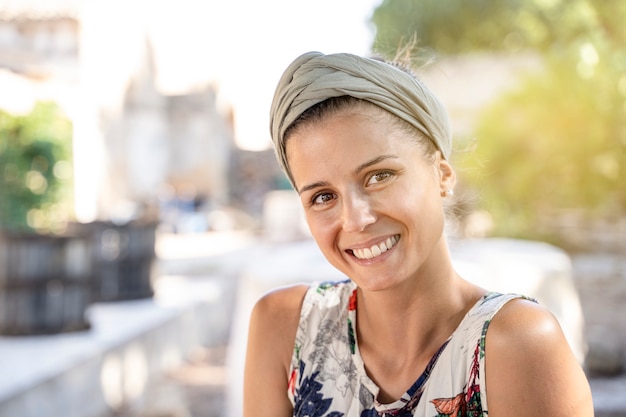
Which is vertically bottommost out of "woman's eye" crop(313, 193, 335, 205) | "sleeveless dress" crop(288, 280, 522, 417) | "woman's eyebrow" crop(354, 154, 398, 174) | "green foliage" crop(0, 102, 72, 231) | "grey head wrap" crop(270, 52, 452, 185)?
"sleeveless dress" crop(288, 280, 522, 417)

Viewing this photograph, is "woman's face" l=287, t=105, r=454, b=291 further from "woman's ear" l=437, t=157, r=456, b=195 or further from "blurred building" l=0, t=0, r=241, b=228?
"blurred building" l=0, t=0, r=241, b=228

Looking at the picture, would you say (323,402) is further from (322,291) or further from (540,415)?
(540,415)

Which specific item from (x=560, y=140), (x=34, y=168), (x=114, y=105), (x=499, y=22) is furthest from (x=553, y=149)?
(x=114, y=105)

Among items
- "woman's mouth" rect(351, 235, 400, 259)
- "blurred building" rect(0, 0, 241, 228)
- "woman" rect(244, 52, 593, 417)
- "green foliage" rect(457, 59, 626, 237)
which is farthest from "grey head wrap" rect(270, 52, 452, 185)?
"green foliage" rect(457, 59, 626, 237)

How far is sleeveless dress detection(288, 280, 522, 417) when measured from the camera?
1.27m

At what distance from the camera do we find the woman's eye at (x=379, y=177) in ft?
4.28

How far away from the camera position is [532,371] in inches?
Result: 46.6

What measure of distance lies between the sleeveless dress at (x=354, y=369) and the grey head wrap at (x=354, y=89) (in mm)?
390

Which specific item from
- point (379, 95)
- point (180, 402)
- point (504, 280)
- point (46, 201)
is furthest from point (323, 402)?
point (46, 201)

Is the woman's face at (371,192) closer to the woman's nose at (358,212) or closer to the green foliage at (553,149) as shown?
the woman's nose at (358,212)

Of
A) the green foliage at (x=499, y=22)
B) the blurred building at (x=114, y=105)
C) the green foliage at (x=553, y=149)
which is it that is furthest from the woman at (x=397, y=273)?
the green foliage at (x=499, y=22)

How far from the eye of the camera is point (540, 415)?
3.79 ft

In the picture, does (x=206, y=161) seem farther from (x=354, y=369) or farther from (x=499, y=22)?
(x=354, y=369)

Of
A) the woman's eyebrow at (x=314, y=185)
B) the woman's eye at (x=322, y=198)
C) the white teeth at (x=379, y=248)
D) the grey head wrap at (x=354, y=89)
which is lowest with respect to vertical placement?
the white teeth at (x=379, y=248)
